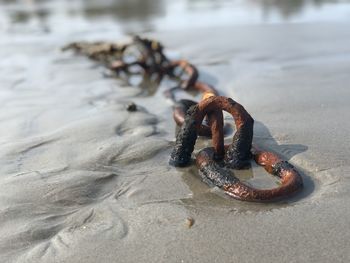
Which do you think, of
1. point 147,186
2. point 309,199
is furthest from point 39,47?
point 309,199

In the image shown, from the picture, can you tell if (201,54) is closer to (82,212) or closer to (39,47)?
(39,47)

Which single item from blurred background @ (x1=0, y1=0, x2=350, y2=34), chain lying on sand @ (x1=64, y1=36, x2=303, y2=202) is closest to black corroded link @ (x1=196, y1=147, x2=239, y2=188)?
chain lying on sand @ (x1=64, y1=36, x2=303, y2=202)

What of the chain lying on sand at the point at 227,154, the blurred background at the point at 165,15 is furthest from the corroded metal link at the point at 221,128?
the blurred background at the point at 165,15

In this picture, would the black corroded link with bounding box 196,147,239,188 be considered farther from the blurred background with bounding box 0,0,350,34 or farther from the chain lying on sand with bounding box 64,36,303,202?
the blurred background with bounding box 0,0,350,34

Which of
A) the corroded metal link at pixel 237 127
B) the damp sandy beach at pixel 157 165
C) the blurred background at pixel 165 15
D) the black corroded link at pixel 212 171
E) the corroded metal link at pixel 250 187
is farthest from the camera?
the blurred background at pixel 165 15

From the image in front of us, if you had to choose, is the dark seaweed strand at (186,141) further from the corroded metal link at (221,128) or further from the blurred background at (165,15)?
the blurred background at (165,15)

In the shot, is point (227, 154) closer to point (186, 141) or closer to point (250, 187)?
point (186, 141)
